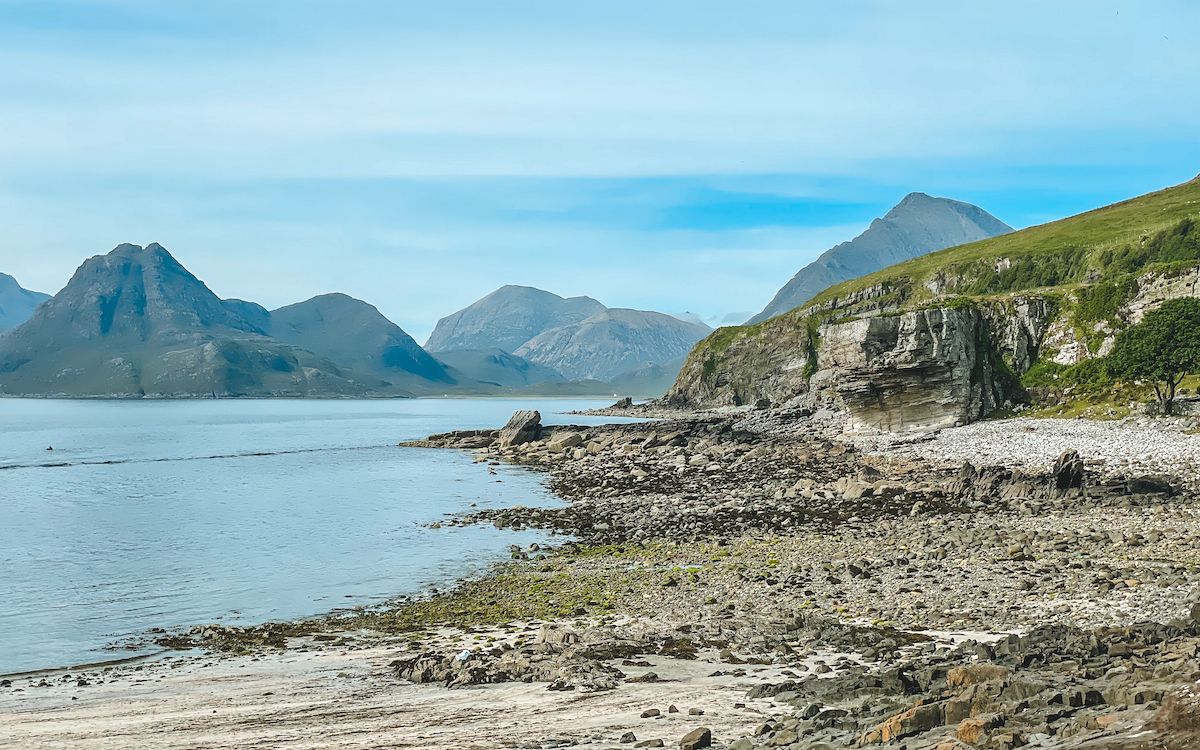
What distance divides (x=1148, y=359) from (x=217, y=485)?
241ft

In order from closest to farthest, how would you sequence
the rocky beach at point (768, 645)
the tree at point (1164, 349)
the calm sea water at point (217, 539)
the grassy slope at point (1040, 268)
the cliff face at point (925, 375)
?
the rocky beach at point (768, 645), the calm sea water at point (217, 539), the tree at point (1164, 349), the cliff face at point (925, 375), the grassy slope at point (1040, 268)

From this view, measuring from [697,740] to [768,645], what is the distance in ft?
24.1

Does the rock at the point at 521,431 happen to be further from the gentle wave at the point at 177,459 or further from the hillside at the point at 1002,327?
the hillside at the point at 1002,327

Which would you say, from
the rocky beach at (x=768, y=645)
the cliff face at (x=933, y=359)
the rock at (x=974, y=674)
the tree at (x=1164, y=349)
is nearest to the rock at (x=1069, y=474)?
the rocky beach at (x=768, y=645)

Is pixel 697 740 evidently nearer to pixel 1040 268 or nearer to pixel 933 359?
pixel 933 359

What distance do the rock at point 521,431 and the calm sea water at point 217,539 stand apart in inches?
288

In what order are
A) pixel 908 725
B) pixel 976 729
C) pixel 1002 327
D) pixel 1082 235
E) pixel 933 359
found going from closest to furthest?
1. pixel 976 729
2. pixel 908 725
3. pixel 933 359
4. pixel 1002 327
5. pixel 1082 235

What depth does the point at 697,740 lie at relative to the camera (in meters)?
14.1

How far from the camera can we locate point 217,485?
74375mm

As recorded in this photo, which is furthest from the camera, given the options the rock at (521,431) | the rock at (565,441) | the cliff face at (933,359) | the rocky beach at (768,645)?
the rock at (521,431)

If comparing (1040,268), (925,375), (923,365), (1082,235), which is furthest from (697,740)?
(1082,235)

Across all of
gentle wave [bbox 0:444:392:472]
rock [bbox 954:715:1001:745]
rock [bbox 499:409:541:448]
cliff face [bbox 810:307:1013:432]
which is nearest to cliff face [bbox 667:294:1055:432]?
cliff face [bbox 810:307:1013:432]

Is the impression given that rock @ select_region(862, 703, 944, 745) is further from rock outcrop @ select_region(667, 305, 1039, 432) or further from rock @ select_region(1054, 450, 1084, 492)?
rock outcrop @ select_region(667, 305, 1039, 432)

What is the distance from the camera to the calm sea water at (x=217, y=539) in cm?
3033
